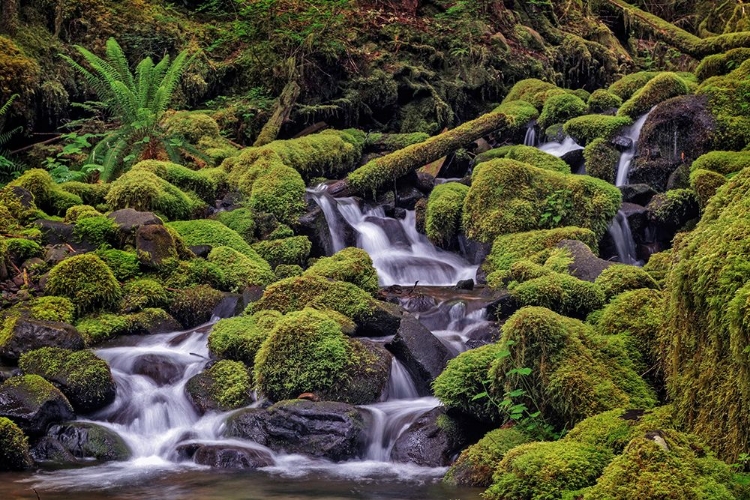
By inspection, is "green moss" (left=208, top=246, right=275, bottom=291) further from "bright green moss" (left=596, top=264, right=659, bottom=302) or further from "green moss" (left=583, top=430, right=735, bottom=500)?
"green moss" (left=583, top=430, right=735, bottom=500)

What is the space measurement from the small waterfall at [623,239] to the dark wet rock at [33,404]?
832cm

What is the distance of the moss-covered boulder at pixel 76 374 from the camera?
7.29m

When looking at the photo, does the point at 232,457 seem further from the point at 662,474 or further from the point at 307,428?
the point at 662,474

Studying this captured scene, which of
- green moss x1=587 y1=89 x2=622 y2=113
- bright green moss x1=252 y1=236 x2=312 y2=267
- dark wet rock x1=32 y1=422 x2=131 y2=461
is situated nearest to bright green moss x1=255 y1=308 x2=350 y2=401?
dark wet rock x1=32 y1=422 x2=131 y2=461

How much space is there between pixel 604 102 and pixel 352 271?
27.1 ft

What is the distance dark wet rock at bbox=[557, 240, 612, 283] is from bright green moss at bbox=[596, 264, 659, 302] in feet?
1.93

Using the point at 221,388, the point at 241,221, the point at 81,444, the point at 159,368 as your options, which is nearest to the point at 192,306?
the point at 159,368

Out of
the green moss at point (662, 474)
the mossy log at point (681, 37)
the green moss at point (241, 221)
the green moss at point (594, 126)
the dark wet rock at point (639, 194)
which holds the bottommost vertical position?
the green moss at point (662, 474)

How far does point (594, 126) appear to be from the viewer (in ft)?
46.6

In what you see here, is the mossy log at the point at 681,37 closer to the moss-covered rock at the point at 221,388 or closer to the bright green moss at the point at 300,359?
the bright green moss at the point at 300,359

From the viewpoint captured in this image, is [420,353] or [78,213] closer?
[420,353]

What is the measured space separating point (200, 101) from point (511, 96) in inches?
292

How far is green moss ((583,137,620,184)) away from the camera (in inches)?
525

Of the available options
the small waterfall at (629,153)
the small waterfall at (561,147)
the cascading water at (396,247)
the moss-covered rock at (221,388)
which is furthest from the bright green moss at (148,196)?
the small waterfall at (629,153)
